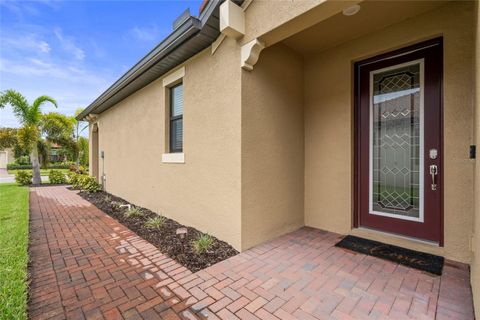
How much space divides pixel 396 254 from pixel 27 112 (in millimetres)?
16132

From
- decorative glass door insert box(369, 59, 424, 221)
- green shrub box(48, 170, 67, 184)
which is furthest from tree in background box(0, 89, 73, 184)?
decorative glass door insert box(369, 59, 424, 221)

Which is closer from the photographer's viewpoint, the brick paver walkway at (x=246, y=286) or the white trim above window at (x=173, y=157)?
the brick paver walkway at (x=246, y=286)

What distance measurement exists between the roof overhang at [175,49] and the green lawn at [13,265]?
160 inches

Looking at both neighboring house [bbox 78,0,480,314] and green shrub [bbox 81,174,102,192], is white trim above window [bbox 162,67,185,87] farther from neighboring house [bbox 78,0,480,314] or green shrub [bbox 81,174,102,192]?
green shrub [bbox 81,174,102,192]

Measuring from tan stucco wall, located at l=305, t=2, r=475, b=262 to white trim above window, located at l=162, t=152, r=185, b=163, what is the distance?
263 cm

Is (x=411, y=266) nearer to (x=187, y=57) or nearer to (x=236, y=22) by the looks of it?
(x=236, y=22)

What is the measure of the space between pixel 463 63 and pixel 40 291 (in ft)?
19.1

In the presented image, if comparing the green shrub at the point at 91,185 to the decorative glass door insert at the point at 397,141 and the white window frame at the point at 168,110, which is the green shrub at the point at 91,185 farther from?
the decorative glass door insert at the point at 397,141

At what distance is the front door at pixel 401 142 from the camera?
10.4ft

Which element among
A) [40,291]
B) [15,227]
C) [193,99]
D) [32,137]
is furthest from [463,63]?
[32,137]

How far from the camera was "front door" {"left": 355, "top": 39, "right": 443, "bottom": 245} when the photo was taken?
3.18 meters

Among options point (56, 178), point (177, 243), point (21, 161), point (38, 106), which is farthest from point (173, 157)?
point (21, 161)

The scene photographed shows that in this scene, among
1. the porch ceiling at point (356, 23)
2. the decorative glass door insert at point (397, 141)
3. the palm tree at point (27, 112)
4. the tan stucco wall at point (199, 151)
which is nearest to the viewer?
the porch ceiling at point (356, 23)

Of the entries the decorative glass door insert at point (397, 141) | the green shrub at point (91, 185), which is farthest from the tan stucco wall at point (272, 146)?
the green shrub at point (91, 185)
